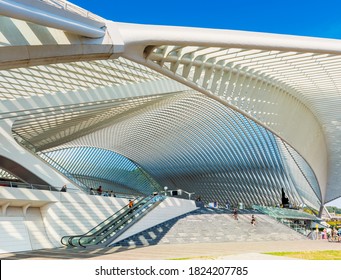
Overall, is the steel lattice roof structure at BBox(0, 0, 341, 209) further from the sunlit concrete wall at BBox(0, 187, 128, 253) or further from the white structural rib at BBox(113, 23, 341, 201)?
the sunlit concrete wall at BBox(0, 187, 128, 253)

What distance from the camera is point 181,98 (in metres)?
40.4

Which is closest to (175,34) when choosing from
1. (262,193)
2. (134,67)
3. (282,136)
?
(134,67)

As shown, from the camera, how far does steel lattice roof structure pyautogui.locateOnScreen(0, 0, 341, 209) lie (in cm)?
1125

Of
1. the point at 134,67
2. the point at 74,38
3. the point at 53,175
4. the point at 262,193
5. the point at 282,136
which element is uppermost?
the point at 134,67

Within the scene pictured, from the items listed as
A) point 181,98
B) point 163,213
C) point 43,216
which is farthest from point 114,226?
point 181,98

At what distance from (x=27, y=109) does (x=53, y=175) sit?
5.06 meters

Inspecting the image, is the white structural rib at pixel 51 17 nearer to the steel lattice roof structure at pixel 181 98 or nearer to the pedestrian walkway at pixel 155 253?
the steel lattice roof structure at pixel 181 98

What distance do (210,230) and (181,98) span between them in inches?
649

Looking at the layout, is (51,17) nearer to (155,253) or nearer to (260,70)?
(155,253)

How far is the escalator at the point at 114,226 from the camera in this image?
2217cm

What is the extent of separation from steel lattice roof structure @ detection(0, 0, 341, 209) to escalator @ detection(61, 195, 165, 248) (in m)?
4.58

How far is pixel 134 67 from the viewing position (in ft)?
85.0

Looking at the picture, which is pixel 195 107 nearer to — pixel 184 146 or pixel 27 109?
pixel 184 146

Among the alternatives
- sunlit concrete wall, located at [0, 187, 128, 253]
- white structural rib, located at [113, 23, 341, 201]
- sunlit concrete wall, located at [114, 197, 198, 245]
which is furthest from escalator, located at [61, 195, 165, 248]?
white structural rib, located at [113, 23, 341, 201]
